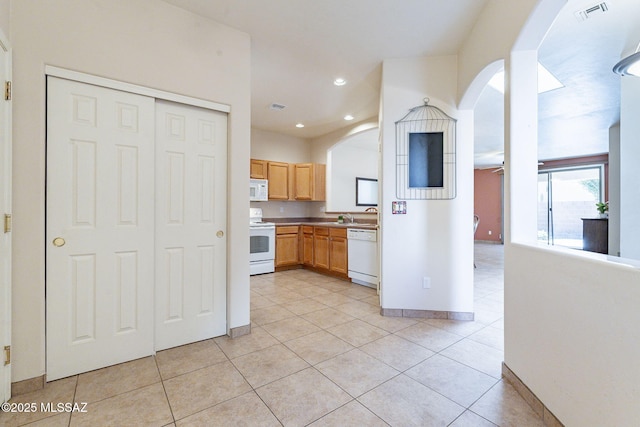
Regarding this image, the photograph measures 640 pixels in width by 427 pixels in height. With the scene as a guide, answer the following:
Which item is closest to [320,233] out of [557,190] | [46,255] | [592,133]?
[46,255]

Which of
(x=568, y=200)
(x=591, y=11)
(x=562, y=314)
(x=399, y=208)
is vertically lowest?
(x=562, y=314)

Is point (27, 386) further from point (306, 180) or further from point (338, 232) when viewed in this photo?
point (306, 180)

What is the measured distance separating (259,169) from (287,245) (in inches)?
61.9

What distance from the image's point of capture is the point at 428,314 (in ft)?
10.0

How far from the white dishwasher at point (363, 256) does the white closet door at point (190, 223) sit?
2316 mm

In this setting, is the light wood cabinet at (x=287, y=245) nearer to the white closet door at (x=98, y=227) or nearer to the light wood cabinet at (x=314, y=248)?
the light wood cabinet at (x=314, y=248)

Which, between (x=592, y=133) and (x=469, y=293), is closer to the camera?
(x=469, y=293)

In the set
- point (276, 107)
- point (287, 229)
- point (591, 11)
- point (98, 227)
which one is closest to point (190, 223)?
point (98, 227)

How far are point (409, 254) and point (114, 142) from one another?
288 centimetres

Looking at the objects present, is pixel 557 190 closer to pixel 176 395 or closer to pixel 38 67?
pixel 176 395

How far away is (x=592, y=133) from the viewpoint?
593 cm

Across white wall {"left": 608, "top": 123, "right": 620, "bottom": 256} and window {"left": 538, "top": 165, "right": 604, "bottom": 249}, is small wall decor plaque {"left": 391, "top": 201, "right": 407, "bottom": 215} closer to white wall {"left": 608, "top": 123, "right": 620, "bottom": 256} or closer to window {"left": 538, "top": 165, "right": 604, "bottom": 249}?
white wall {"left": 608, "top": 123, "right": 620, "bottom": 256}

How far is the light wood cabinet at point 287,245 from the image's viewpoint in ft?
17.5

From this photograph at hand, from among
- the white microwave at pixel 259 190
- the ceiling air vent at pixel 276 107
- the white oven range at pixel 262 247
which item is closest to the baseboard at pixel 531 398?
the white oven range at pixel 262 247
